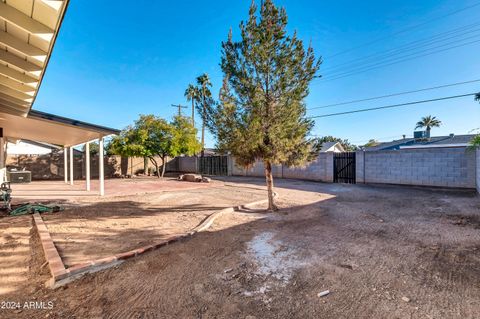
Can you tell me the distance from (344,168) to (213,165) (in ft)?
41.8

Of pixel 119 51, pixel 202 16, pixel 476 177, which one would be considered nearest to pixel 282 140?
pixel 202 16

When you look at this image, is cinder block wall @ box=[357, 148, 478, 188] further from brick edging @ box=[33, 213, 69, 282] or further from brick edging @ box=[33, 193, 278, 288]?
brick edging @ box=[33, 213, 69, 282]

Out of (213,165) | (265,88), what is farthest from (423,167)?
(213,165)

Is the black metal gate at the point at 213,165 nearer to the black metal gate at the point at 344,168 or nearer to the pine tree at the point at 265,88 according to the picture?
the black metal gate at the point at 344,168

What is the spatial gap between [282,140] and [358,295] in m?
4.37

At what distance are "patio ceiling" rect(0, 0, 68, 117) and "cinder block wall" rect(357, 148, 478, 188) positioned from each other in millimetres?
14028

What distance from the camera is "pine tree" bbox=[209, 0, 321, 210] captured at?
6.34m

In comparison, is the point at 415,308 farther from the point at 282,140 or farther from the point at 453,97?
the point at 453,97

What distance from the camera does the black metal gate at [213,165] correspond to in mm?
21873

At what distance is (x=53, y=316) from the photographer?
2.23 meters

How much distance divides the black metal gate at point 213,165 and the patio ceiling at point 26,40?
57.0 ft

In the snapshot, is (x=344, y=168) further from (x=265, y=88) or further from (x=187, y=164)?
(x=187, y=164)

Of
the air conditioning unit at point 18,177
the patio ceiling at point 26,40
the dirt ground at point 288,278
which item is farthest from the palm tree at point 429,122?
the air conditioning unit at point 18,177

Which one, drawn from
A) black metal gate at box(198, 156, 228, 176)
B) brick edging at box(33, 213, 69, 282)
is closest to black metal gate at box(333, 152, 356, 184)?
black metal gate at box(198, 156, 228, 176)
